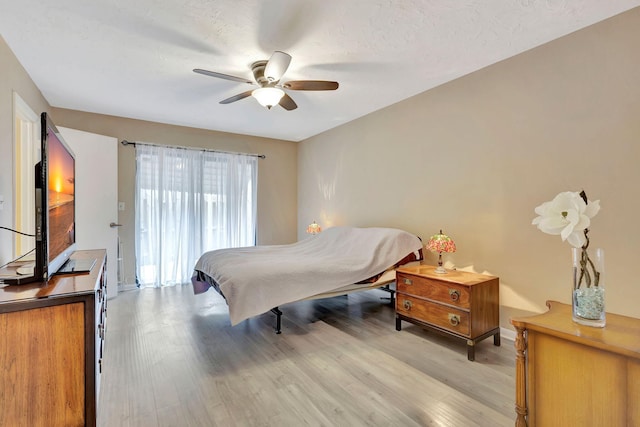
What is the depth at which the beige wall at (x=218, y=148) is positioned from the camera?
13.5ft

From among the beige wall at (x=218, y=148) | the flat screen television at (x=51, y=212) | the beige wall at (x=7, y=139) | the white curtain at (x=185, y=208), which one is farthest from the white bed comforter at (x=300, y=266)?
the beige wall at (x=218, y=148)

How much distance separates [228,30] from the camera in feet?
7.10

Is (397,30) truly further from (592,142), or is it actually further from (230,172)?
(230,172)

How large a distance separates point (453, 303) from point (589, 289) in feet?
4.43

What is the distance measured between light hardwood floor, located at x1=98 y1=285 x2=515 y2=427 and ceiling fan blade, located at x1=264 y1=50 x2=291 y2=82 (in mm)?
2203

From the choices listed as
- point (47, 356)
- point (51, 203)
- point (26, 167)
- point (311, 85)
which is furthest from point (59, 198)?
point (311, 85)

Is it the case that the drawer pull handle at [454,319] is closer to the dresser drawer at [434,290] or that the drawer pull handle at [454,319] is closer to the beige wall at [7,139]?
the dresser drawer at [434,290]

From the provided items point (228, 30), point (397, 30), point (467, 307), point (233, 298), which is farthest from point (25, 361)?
point (397, 30)

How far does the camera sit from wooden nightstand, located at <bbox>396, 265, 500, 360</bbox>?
233 cm

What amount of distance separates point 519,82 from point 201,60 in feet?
8.91

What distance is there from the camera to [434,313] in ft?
8.41

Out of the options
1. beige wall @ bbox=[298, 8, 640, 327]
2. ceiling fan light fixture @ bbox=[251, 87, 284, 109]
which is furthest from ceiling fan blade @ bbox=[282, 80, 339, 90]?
beige wall @ bbox=[298, 8, 640, 327]

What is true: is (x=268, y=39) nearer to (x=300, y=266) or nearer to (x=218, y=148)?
(x=300, y=266)

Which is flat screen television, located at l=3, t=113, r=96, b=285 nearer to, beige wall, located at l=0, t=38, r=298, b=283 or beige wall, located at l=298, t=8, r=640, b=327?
beige wall, located at l=0, t=38, r=298, b=283
